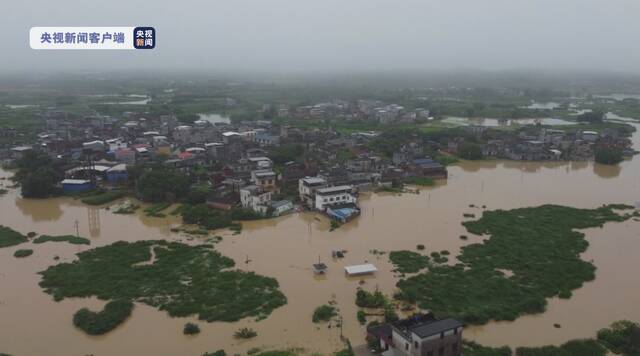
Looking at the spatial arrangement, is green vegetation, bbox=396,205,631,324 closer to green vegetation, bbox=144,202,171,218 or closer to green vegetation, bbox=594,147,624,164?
green vegetation, bbox=144,202,171,218

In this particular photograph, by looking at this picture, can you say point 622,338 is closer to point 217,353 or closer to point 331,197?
point 217,353

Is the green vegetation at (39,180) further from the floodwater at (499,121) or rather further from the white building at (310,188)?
the floodwater at (499,121)

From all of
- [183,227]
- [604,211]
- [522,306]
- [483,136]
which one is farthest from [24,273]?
[483,136]

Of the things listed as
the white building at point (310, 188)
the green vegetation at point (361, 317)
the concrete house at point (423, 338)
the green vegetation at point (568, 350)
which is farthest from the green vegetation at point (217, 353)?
the white building at point (310, 188)

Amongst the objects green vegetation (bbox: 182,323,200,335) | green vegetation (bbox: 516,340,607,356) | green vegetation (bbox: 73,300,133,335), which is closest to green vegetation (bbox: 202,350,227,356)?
green vegetation (bbox: 182,323,200,335)

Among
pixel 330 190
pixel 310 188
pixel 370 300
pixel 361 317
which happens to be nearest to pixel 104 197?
pixel 310 188

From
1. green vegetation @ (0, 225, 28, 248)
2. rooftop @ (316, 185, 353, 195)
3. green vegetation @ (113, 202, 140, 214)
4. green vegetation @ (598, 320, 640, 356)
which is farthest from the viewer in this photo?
green vegetation @ (113, 202, 140, 214)
